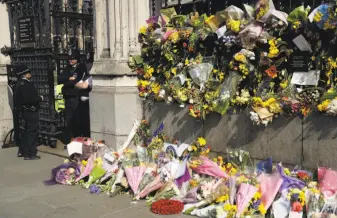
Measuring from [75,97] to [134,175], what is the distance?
3.55m

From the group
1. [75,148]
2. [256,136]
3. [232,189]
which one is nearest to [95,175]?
[75,148]

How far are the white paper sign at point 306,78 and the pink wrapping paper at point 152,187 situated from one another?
7.05 feet

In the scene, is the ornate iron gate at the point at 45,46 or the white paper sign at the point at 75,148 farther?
the ornate iron gate at the point at 45,46

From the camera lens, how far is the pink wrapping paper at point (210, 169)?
520cm

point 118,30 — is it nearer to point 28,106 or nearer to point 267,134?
point 28,106

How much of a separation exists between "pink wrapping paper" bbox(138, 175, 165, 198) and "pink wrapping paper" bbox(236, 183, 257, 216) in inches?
48.4

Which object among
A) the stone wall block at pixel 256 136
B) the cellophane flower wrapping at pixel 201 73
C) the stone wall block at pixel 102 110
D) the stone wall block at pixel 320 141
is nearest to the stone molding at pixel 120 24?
the stone wall block at pixel 102 110

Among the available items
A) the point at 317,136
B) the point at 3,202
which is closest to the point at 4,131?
the point at 3,202

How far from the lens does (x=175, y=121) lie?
6449 mm

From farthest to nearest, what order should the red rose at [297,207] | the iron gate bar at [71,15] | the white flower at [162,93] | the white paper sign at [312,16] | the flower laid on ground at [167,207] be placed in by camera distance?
the iron gate bar at [71,15] → the white flower at [162,93] → the flower laid on ground at [167,207] → the white paper sign at [312,16] → the red rose at [297,207]

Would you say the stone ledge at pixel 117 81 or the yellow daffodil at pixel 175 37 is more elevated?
the yellow daffodil at pixel 175 37

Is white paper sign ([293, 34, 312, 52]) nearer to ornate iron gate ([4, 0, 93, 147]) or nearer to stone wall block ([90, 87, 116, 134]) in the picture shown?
stone wall block ([90, 87, 116, 134])

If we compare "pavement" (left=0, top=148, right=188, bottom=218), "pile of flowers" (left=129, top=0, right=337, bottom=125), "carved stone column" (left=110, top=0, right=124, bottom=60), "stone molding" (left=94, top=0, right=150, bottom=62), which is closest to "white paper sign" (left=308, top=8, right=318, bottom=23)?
"pile of flowers" (left=129, top=0, right=337, bottom=125)

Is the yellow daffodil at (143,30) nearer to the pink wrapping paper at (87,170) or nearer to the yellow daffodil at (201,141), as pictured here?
the yellow daffodil at (201,141)
